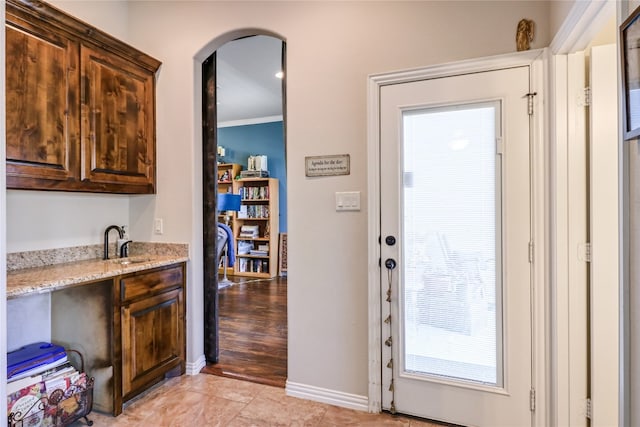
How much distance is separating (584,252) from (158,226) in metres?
2.71

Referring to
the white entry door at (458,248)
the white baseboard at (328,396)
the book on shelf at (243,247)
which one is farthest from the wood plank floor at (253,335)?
the white entry door at (458,248)

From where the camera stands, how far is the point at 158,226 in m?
2.64

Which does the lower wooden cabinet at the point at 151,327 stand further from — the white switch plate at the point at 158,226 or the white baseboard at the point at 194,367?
the white switch plate at the point at 158,226

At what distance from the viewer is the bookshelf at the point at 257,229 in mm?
5997

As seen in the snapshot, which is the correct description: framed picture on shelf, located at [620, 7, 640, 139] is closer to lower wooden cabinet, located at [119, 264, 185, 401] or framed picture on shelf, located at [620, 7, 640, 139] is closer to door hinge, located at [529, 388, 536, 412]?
door hinge, located at [529, 388, 536, 412]

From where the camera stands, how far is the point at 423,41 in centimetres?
199

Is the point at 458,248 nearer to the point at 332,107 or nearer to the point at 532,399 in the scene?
the point at 532,399

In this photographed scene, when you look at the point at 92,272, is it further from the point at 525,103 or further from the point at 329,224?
the point at 525,103

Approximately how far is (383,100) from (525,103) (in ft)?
2.45

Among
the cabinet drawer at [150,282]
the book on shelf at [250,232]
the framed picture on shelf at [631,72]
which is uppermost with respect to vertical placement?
the framed picture on shelf at [631,72]

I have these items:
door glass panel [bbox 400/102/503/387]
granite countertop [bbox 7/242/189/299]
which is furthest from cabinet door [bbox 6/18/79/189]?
door glass panel [bbox 400/102/503/387]

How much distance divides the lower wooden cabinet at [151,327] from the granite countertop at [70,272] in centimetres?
6

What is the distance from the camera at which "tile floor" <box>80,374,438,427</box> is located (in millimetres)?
1972

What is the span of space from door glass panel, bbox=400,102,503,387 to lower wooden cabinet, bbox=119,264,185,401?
157cm
